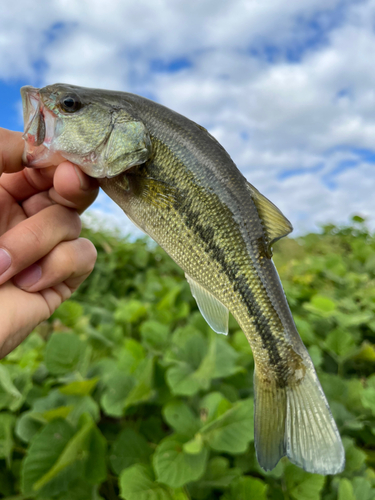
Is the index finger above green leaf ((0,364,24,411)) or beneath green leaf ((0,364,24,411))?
above

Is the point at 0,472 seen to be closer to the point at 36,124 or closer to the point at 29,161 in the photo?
the point at 29,161

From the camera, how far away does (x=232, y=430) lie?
1542 mm

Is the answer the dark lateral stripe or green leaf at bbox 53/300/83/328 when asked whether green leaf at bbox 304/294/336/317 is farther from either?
green leaf at bbox 53/300/83/328

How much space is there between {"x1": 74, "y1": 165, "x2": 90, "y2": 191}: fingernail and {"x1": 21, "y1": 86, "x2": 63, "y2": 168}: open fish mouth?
70mm

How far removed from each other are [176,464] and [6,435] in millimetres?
803

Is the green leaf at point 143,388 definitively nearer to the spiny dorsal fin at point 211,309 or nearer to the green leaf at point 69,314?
the spiny dorsal fin at point 211,309

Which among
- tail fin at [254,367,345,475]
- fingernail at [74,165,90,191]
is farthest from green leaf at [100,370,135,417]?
fingernail at [74,165,90,191]

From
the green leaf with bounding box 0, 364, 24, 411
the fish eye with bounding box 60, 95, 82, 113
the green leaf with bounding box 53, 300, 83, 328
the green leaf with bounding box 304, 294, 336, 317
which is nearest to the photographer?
the fish eye with bounding box 60, 95, 82, 113

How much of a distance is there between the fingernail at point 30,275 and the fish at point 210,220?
1.45 feet

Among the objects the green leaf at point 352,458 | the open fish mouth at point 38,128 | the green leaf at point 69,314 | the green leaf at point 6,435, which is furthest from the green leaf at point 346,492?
the green leaf at point 69,314

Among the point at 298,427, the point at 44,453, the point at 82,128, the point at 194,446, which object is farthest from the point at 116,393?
the point at 82,128

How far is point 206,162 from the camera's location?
1183 millimetres

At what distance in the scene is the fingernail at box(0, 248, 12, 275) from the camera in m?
1.36

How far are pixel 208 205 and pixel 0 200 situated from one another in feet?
3.16
